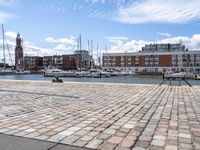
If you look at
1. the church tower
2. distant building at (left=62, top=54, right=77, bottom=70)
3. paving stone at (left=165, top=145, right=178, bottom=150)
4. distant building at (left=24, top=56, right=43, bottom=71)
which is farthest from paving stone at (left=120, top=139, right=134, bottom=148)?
distant building at (left=24, top=56, right=43, bottom=71)

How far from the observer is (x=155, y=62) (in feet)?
396

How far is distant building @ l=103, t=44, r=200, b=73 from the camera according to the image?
113 meters

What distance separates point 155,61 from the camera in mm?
120688

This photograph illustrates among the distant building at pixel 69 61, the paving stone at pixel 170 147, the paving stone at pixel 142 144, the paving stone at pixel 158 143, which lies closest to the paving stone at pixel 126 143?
the paving stone at pixel 142 144

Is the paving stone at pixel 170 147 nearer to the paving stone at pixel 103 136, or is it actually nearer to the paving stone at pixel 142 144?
the paving stone at pixel 142 144

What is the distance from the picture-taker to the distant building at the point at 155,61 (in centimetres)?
11344

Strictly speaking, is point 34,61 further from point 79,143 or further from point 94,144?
point 94,144

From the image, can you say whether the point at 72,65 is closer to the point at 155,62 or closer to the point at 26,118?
the point at 155,62

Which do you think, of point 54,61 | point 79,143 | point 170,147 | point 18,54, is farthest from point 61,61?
point 170,147

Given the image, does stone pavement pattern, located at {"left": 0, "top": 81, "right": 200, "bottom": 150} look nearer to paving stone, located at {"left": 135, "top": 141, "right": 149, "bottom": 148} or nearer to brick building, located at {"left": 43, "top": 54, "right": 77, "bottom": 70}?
paving stone, located at {"left": 135, "top": 141, "right": 149, "bottom": 148}

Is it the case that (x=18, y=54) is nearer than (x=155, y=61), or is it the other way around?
(x=18, y=54)

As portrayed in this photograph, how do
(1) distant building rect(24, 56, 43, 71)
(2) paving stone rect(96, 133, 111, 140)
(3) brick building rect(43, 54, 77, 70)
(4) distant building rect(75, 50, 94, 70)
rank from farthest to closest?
(1) distant building rect(24, 56, 43, 71)
(3) brick building rect(43, 54, 77, 70)
(4) distant building rect(75, 50, 94, 70)
(2) paving stone rect(96, 133, 111, 140)

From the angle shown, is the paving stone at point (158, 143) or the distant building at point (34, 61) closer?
the paving stone at point (158, 143)

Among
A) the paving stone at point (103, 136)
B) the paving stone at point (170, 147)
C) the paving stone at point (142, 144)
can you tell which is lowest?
the paving stone at point (170, 147)
